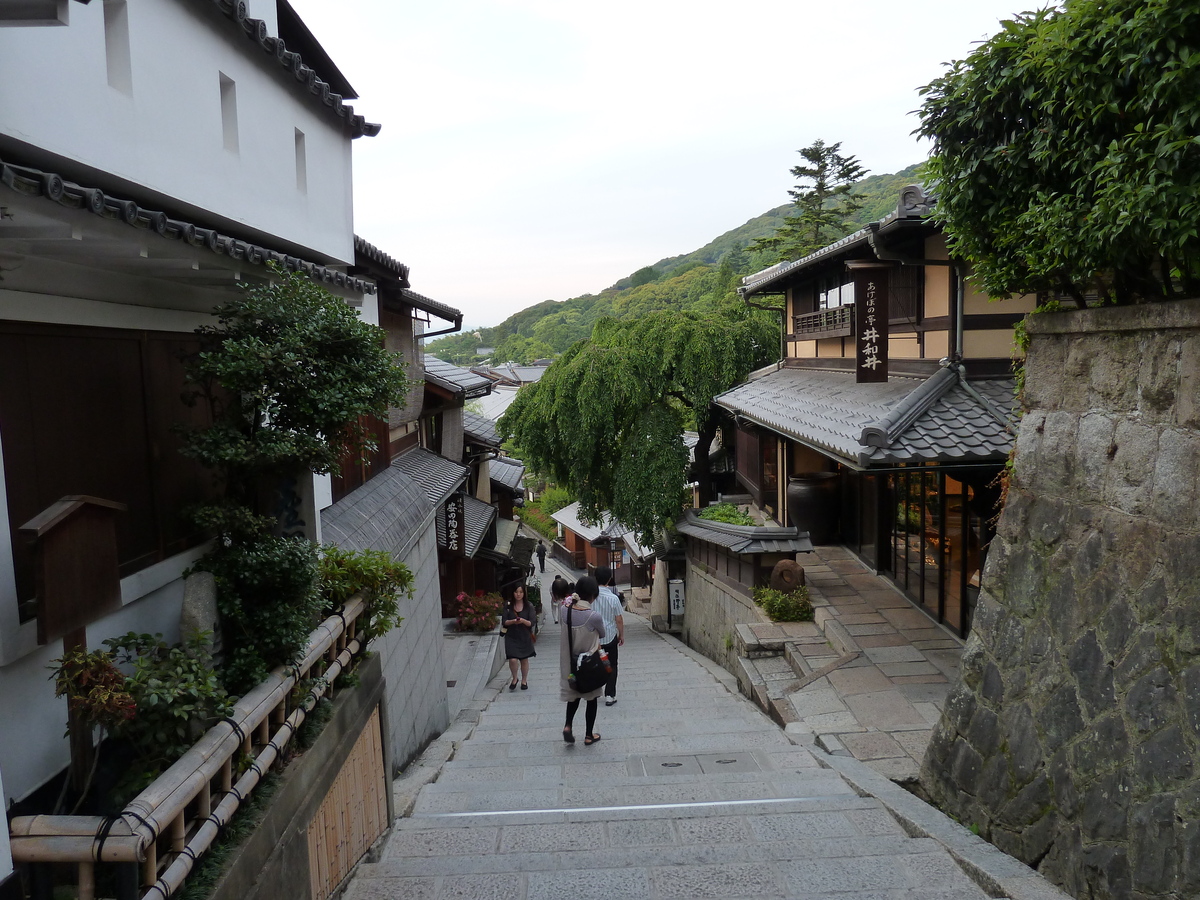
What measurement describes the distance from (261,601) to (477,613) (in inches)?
550

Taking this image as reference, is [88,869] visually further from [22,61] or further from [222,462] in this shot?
[22,61]

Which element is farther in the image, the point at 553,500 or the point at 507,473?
the point at 553,500

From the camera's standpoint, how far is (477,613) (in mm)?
18406

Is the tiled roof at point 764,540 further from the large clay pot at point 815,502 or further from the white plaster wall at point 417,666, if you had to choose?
the white plaster wall at point 417,666

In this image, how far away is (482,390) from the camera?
22547 millimetres

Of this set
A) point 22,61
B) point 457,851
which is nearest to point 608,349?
point 457,851

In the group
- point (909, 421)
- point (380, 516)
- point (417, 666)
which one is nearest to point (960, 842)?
point (909, 421)

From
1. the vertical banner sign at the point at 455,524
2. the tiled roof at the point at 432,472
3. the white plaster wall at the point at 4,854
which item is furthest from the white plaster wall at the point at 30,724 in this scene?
the vertical banner sign at the point at 455,524

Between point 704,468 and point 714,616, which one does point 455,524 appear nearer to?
point 714,616

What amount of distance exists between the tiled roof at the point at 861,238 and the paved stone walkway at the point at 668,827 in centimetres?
667

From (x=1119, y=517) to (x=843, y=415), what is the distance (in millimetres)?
7025

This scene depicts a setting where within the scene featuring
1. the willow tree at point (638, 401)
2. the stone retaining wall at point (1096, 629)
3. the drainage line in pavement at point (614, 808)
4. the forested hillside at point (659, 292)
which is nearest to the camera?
the stone retaining wall at point (1096, 629)

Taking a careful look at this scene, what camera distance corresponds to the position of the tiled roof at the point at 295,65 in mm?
6246

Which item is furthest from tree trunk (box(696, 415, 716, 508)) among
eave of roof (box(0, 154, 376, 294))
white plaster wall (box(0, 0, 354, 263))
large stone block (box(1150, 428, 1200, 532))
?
eave of roof (box(0, 154, 376, 294))
